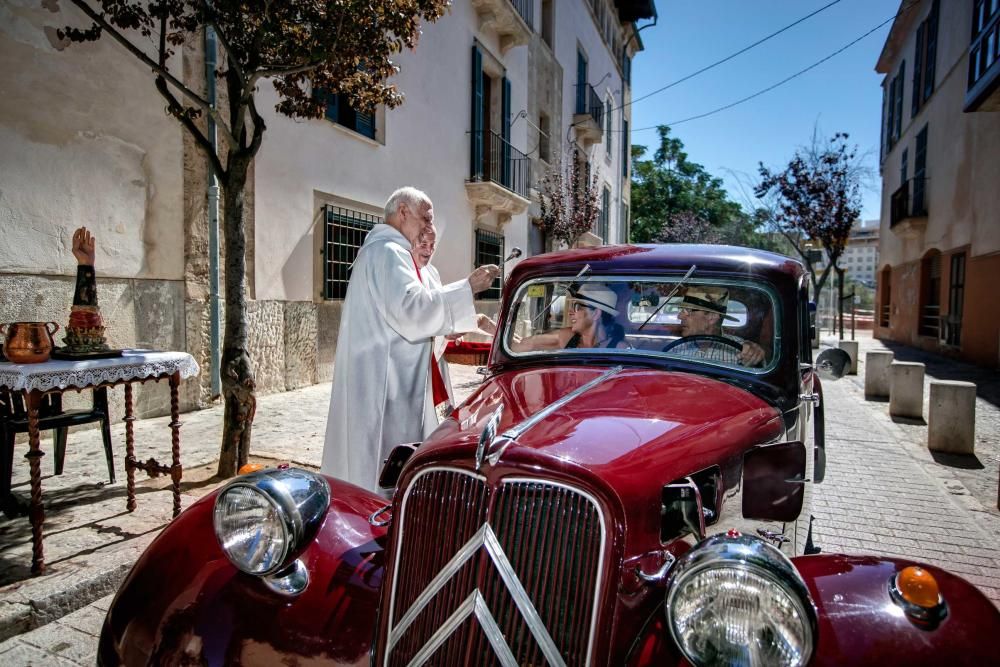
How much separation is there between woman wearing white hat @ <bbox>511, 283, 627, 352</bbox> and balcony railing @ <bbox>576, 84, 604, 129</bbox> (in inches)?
770

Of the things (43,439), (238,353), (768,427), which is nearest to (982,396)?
(768,427)

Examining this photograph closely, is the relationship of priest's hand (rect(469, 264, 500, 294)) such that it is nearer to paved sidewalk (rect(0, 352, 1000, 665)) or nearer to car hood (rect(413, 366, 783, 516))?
car hood (rect(413, 366, 783, 516))

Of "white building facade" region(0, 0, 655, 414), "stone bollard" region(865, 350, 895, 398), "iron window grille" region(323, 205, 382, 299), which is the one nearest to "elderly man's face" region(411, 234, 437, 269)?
"white building facade" region(0, 0, 655, 414)

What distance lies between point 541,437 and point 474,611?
45 centimetres

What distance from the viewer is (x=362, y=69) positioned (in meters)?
5.23

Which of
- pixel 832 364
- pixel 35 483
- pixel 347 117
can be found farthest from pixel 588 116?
pixel 35 483

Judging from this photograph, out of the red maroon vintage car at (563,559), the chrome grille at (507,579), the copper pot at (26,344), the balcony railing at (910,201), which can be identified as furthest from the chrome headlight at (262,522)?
the balcony railing at (910,201)

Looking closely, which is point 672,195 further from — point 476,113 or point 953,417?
point 953,417

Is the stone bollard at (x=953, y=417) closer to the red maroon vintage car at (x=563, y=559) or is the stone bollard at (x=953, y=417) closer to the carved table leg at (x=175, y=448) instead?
the red maroon vintage car at (x=563, y=559)

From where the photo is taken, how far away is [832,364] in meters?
→ 3.26

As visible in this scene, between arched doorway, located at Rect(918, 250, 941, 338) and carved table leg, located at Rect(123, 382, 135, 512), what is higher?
arched doorway, located at Rect(918, 250, 941, 338)

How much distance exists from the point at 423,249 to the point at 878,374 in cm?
859

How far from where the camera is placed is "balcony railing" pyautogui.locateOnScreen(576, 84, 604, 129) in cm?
2102

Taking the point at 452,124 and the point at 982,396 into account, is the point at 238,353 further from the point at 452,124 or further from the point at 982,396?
the point at 982,396
